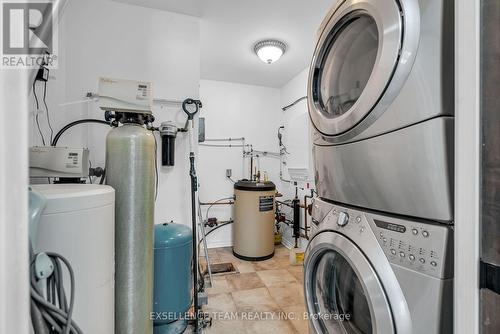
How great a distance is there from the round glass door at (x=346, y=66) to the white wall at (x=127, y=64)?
147cm

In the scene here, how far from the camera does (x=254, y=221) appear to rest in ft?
9.99

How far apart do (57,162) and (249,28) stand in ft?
6.49

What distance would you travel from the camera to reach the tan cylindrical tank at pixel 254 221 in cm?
304

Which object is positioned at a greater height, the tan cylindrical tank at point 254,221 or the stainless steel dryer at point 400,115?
the stainless steel dryer at point 400,115

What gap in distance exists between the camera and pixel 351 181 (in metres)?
0.82

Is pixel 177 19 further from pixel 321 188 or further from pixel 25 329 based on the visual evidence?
pixel 25 329

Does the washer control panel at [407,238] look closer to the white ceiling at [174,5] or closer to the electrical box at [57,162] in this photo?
the electrical box at [57,162]

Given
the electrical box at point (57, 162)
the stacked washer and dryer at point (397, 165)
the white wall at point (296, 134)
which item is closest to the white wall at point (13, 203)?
the stacked washer and dryer at point (397, 165)

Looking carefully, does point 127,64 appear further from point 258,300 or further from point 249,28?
point 258,300

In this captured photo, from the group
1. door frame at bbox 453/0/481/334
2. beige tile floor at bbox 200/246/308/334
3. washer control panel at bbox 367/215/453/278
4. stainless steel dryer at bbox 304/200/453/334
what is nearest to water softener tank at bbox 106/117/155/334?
beige tile floor at bbox 200/246/308/334

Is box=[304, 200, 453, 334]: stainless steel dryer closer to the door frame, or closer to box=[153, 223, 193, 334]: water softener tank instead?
the door frame

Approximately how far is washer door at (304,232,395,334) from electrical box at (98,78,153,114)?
1.19 m

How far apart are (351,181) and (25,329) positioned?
2.87 feet

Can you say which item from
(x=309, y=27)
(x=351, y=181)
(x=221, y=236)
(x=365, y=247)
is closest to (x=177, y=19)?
(x=309, y=27)
